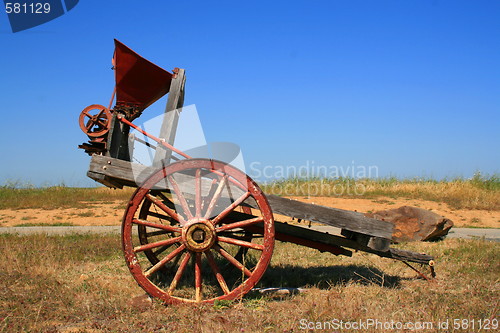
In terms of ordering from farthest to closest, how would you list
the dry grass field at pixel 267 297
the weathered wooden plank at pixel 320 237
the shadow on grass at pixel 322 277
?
1. the shadow on grass at pixel 322 277
2. the weathered wooden plank at pixel 320 237
3. the dry grass field at pixel 267 297

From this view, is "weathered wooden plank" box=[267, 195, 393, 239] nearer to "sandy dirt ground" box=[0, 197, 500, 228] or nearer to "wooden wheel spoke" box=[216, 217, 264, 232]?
"wooden wheel spoke" box=[216, 217, 264, 232]

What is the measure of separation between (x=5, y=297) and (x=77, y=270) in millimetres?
1524

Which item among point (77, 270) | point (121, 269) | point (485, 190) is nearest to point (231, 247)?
point (121, 269)

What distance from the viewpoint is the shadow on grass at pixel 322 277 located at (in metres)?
5.39

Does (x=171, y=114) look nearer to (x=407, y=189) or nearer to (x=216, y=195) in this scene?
(x=216, y=195)

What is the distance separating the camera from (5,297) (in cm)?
446

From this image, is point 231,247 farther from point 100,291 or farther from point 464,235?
point 464,235

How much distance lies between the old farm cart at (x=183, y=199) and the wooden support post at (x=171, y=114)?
0.01m

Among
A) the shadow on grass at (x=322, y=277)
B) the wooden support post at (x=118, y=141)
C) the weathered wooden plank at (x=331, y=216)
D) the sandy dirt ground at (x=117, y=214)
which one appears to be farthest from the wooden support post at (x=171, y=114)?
the sandy dirt ground at (x=117, y=214)

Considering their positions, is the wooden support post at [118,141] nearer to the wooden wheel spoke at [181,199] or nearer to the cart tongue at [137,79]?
the cart tongue at [137,79]

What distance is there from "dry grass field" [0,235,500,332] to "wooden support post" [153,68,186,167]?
4.93ft

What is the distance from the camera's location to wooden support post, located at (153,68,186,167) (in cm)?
459

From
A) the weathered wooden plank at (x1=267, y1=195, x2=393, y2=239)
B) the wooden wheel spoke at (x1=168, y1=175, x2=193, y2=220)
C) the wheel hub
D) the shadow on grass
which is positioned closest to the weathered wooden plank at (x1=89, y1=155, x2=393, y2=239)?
the weathered wooden plank at (x1=267, y1=195, x2=393, y2=239)

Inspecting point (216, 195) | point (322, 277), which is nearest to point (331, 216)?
point (216, 195)
